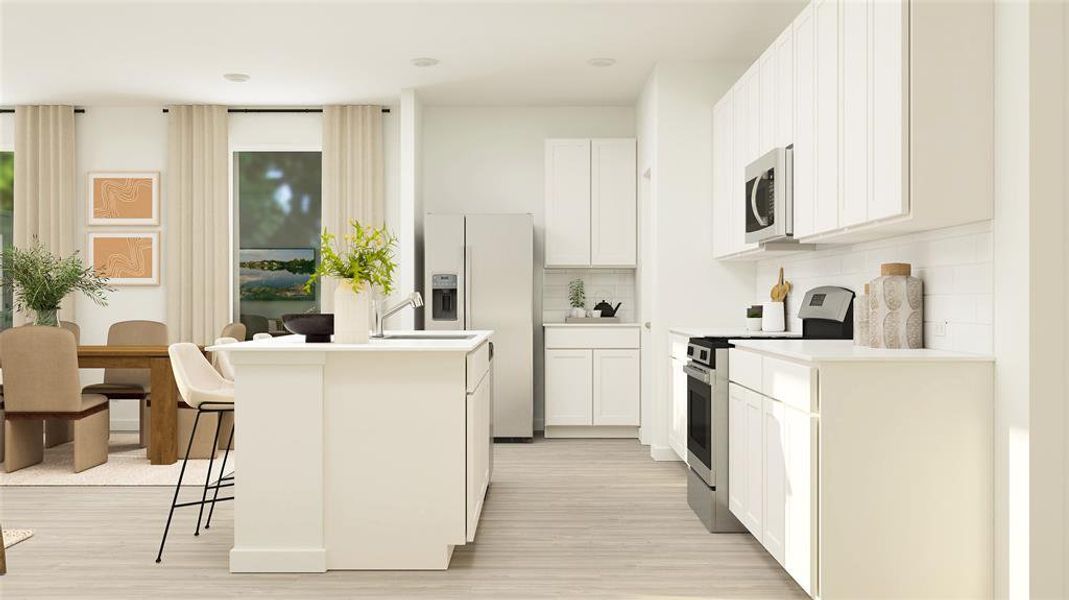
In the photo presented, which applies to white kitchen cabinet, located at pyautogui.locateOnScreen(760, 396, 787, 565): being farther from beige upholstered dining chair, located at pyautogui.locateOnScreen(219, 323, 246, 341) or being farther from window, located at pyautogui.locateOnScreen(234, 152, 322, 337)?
window, located at pyautogui.locateOnScreen(234, 152, 322, 337)

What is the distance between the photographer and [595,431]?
6254 millimetres

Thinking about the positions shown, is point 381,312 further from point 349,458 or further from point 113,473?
point 113,473

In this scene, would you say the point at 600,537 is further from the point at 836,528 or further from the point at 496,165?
the point at 496,165

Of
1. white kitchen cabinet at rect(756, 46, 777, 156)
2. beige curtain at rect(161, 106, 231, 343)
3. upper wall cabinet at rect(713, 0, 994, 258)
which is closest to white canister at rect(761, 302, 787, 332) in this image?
white kitchen cabinet at rect(756, 46, 777, 156)

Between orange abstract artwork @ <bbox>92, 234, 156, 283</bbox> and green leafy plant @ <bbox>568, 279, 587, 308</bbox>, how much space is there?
143 inches

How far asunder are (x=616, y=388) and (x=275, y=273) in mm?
3212

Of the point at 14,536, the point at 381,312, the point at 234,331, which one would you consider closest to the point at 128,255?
the point at 234,331

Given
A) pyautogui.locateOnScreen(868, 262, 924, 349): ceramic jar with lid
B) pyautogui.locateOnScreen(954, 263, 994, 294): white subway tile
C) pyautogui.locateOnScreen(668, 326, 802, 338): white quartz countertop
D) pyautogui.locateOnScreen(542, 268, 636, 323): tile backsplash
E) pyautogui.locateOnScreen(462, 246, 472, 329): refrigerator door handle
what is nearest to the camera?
pyautogui.locateOnScreen(954, 263, 994, 294): white subway tile

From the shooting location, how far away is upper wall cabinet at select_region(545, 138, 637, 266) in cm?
639

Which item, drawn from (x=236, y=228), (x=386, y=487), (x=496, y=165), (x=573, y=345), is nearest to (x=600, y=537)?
(x=386, y=487)

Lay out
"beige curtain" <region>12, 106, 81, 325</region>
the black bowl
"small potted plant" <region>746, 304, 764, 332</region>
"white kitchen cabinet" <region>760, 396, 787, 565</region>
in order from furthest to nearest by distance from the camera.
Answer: "beige curtain" <region>12, 106, 81, 325</region>
"small potted plant" <region>746, 304, 764, 332</region>
the black bowl
"white kitchen cabinet" <region>760, 396, 787, 565</region>

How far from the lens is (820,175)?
3.39m

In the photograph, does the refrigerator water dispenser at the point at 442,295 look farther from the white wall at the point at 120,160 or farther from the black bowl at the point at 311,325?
the black bowl at the point at 311,325

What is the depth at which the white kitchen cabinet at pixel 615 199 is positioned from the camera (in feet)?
21.0
